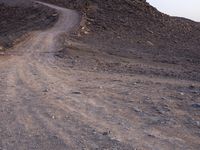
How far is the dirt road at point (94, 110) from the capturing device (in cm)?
803

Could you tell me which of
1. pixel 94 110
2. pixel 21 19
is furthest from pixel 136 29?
pixel 94 110

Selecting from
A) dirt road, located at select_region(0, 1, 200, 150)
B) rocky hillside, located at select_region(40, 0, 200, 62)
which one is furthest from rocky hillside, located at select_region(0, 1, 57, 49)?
dirt road, located at select_region(0, 1, 200, 150)

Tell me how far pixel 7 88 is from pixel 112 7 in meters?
21.3

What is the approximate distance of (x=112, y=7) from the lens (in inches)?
1315

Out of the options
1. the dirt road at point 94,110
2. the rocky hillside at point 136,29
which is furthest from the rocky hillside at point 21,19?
the dirt road at point 94,110

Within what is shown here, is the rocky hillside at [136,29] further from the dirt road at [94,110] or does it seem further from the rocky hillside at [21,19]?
the dirt road at [94,110]

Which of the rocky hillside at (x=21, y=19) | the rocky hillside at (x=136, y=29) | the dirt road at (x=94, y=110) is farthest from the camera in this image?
the rocky hillside at (x=21, y=19)

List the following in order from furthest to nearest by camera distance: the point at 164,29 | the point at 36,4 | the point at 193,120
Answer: the point at 36,4 < the point at 164,29 < the point at 193,120

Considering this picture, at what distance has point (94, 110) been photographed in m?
10.0

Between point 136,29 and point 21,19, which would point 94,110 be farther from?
point 21,19

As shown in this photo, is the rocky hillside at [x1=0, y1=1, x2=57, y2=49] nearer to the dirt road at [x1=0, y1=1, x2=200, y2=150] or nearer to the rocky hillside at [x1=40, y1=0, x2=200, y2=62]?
the rocky hillside at [x1=40, y1=0, x2=200, y2=62]

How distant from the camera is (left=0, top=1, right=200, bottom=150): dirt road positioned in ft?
26.3

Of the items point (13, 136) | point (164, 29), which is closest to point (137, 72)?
point (13, 136)

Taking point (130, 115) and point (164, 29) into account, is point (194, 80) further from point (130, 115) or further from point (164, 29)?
point (164, 29)
